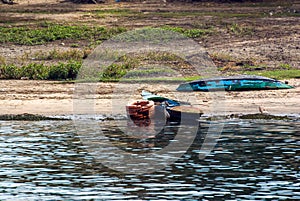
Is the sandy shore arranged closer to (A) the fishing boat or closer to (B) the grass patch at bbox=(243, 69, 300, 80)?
(B) the grass patch at bbox=(243, 69, 300, 80)

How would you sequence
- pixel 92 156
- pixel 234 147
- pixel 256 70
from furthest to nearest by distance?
pixel 256 70, pixel 234 147, pixel 92 156

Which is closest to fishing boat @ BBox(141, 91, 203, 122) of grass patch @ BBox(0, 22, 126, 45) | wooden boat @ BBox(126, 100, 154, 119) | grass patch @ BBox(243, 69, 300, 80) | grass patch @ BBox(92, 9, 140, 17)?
wooden boat @ BBox(126, 100, 154, 119)

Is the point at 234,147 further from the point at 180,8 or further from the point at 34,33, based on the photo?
the point at 180,8

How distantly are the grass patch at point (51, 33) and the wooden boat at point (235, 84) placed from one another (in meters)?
9.07

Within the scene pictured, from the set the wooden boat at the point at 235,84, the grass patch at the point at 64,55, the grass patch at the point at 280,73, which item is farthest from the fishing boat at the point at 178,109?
the grass patch at the point at 64,55

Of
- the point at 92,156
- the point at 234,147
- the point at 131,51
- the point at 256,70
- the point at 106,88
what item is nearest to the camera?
the point at 92,156

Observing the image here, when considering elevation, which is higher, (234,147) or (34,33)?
(34,33)

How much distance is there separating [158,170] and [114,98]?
10369 mm

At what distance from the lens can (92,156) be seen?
20.5m

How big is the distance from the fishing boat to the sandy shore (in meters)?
1.48

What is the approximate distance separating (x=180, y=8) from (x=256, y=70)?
12.8m

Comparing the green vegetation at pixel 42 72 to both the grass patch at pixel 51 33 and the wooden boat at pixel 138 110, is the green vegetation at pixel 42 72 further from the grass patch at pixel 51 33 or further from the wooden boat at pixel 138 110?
the wooden boat at pixel 138 110

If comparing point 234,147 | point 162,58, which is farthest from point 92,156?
point 162,58

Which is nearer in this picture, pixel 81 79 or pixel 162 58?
pixel 81 79
